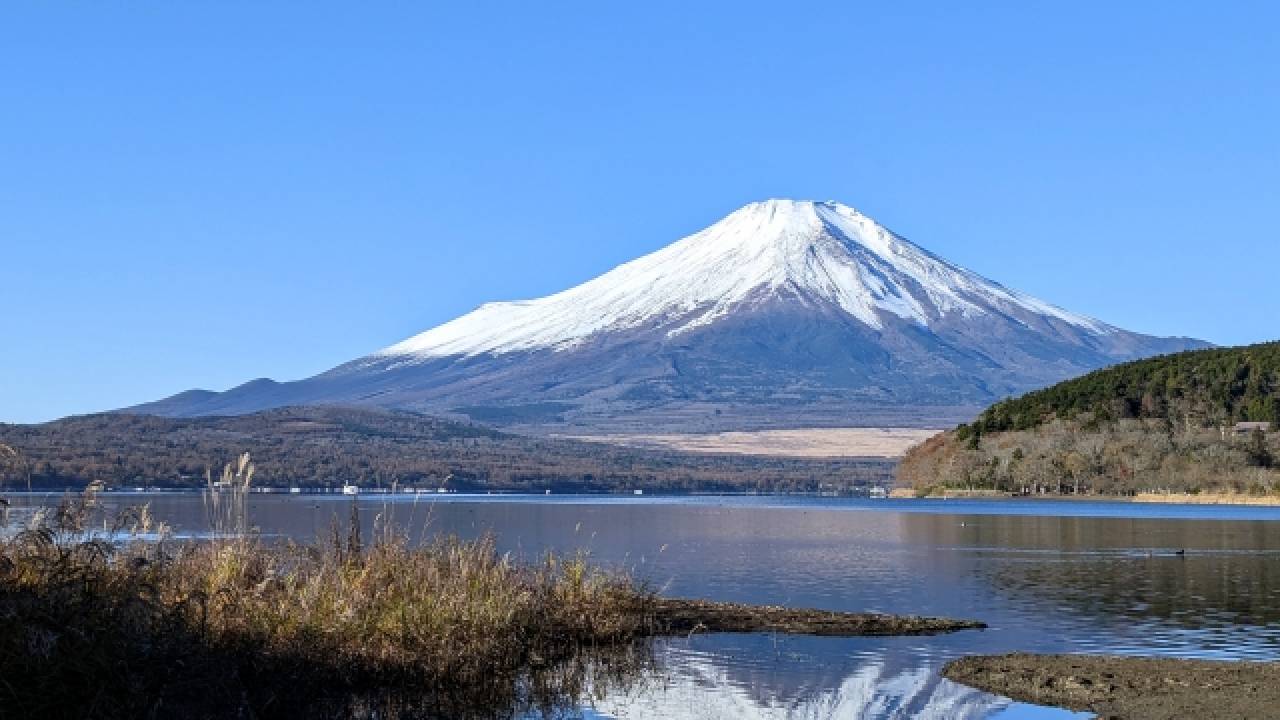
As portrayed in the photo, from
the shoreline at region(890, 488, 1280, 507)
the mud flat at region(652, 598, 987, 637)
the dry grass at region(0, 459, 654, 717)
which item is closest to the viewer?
the dry grass at region(0, 459, 654, 717)

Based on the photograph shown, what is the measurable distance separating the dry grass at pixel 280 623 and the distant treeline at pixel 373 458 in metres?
78.6

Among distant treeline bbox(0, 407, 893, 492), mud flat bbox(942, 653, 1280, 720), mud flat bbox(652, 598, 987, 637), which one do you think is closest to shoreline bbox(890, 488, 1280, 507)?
distant treeline bbox(0, 407, 893, 492)

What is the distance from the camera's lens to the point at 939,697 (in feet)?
48.5

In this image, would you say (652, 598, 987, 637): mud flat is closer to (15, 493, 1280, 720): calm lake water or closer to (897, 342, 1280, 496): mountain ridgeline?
(15, 493, 1280, 720): calm lake water

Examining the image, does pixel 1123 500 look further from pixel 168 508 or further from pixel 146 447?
pixel 146 447

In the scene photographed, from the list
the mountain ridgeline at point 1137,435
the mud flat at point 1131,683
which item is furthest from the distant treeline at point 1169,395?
the mud flat at point 1131,683

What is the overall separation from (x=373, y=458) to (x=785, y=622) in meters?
115

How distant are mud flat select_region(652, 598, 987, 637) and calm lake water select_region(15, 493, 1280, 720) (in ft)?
1.73

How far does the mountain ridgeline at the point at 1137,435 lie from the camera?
8044 centimetres

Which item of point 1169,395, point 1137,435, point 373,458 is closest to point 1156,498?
point 1137,435

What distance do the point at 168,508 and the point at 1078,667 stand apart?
4862 centimetres

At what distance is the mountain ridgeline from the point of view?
264 ft

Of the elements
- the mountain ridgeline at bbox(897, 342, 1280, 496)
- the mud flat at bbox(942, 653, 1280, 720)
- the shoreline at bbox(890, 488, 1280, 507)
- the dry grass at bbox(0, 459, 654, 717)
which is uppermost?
the mountain ridgeline at bbox(897, 342, 1280, 496)

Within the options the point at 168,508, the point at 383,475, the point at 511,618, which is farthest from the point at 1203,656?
the point at 383,475
